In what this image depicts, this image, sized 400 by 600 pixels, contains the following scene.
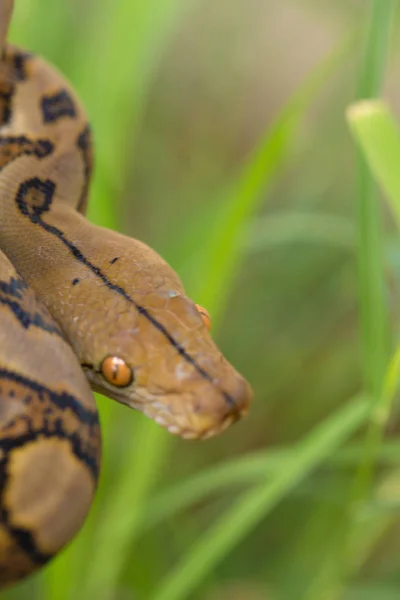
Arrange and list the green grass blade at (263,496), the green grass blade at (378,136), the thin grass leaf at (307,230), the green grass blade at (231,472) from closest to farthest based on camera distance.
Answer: the green grass blade at (378,136), the green grass blade at (263,496), the green grass blade at (231,472), the thin grass leaf at (307,230)

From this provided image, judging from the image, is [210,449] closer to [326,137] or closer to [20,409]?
[326,137]

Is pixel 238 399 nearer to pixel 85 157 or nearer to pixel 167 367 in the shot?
pixel 167 367

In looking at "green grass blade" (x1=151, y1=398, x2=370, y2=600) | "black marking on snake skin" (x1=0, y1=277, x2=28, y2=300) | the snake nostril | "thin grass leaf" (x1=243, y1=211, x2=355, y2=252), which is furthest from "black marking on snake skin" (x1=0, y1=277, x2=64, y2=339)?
"thin grass leaf" (x1=243, y1=211, x2=355, y2=252)

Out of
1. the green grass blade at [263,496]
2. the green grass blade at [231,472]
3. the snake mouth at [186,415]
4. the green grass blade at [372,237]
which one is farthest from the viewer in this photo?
the green grass blade at [231,472]

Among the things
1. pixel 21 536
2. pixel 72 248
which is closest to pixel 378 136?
pixel 72 248

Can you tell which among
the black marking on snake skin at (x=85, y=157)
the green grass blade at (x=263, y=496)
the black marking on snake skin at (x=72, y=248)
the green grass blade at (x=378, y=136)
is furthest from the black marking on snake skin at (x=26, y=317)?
the green grass blade at (x=263, y=496)

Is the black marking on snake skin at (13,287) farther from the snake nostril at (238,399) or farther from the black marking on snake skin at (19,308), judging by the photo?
the snake nostril at (238,399)

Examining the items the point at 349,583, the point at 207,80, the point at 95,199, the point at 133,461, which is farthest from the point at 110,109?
the point at 207,80

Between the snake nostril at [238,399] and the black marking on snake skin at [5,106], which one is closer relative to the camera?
Answer: the snake nostril at [238,399]
